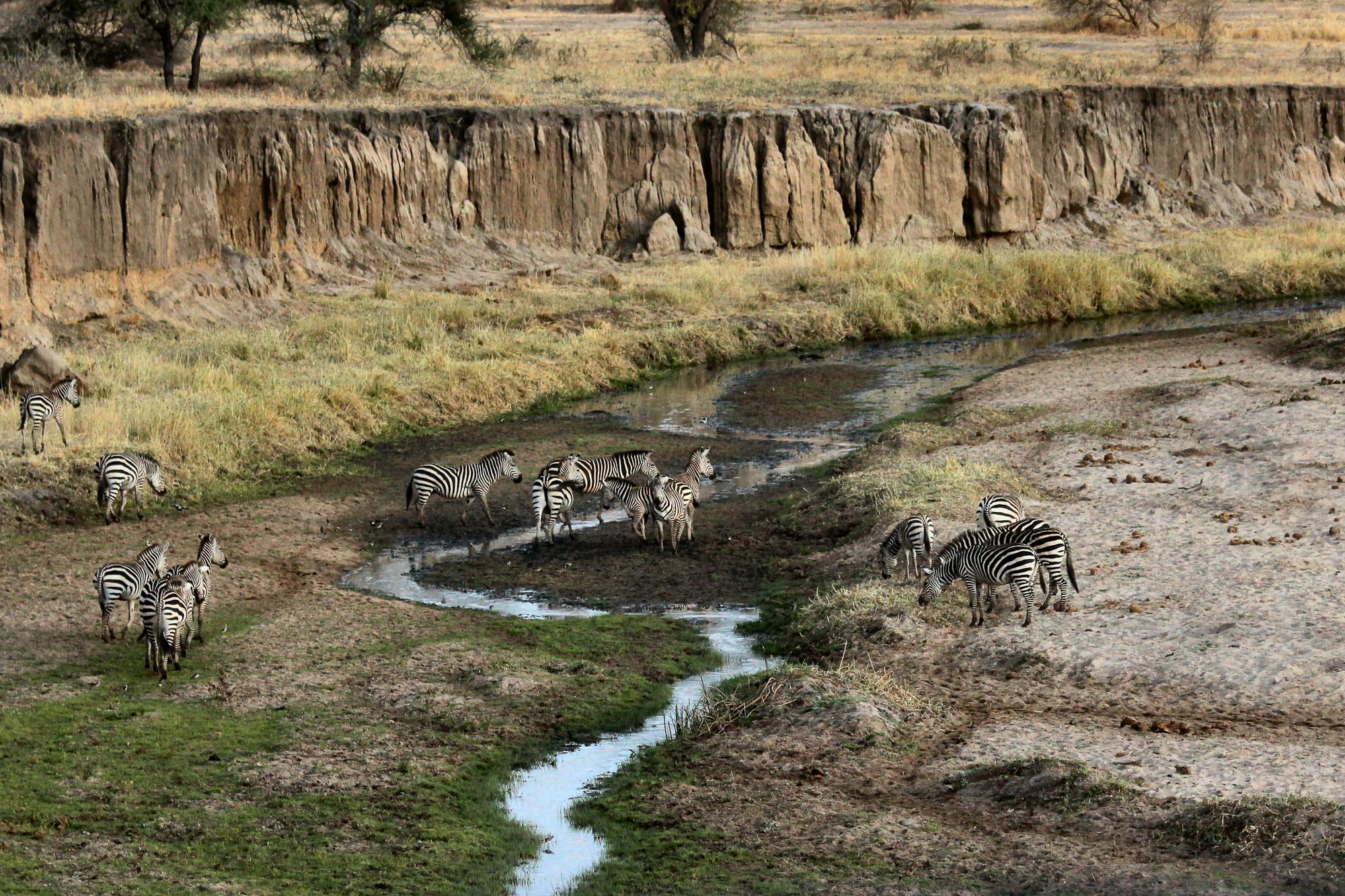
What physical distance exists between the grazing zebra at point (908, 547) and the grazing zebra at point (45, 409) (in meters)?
11.7

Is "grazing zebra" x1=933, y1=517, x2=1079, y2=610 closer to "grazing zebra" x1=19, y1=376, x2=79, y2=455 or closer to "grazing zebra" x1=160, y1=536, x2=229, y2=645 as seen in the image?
"grazing zebra" x1=160, y1=536, x2=229, y2=645

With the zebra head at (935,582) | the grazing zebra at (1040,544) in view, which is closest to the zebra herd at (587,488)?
the zebra head at (935,582)

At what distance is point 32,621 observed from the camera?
17.0 m

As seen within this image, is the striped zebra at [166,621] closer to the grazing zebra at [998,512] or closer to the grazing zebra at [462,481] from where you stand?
the grazing zebra at [462,481]

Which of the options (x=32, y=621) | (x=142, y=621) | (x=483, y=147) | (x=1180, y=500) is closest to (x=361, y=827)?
(x=142, y=621)

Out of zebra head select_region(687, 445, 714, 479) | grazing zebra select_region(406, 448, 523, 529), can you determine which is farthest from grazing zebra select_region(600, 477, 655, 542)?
grazing zebra select_region(406, 448, 523, 529)

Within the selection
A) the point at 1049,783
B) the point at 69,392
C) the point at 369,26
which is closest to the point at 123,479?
the point at 69,392

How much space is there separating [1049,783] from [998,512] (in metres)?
6.29

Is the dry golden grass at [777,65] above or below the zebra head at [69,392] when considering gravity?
above

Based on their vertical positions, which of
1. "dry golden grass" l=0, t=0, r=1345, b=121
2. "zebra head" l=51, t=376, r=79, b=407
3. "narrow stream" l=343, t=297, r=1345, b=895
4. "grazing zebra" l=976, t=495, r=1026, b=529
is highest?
"dry golden grass" l=0, t=0, r=1345, b=121

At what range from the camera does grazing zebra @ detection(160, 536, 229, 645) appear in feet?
52.6

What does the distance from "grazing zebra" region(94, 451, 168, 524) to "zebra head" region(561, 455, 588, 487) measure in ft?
17.8

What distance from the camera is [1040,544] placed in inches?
642

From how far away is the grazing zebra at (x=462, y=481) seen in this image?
21.8 m
